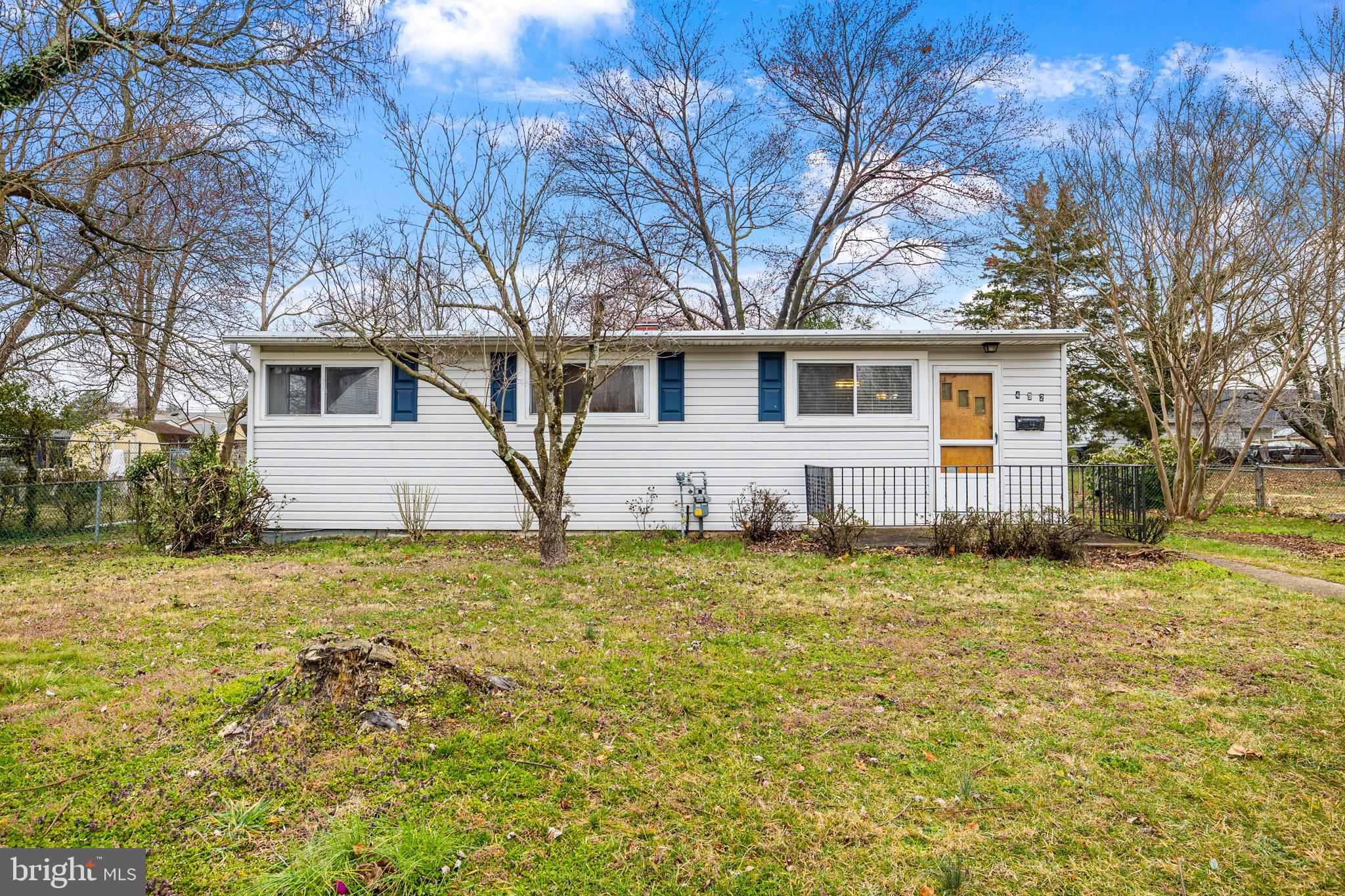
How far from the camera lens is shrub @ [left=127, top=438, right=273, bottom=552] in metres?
8.74

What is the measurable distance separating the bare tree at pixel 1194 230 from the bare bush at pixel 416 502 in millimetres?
11490

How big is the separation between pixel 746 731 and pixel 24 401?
13793 mm

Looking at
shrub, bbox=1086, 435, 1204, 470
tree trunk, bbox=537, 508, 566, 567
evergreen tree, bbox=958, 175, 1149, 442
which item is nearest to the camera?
tree trunk, bbox=537, 508, 566, 567

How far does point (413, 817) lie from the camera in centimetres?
247

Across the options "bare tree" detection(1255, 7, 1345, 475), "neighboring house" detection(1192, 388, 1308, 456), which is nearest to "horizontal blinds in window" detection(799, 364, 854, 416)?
"bare tree" detection(1255, 7, 1345, 475)

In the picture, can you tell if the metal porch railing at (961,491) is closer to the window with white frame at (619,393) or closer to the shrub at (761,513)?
the shrub at (761,513)

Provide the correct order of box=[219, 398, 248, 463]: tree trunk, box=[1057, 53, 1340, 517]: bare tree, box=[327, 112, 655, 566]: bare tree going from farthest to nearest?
box=[219, 398, 248, 463]: tree trunk, box=[1057, 53, 1340, 517]: bare tree, box=[327, 112, 655, 566]: bare tree

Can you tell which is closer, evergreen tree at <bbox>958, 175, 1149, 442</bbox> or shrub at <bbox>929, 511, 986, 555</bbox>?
shrub at <bbox>929, 511, 986, 555</bbox>

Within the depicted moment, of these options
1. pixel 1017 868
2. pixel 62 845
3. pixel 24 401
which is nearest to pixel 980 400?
pixel 1017 868

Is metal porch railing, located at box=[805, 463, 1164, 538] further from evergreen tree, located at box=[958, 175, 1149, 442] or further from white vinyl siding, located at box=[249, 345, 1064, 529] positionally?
evergreen tree, located at box=[958, 175, 1149, 442]

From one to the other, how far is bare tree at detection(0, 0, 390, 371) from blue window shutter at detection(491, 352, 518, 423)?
3299mm

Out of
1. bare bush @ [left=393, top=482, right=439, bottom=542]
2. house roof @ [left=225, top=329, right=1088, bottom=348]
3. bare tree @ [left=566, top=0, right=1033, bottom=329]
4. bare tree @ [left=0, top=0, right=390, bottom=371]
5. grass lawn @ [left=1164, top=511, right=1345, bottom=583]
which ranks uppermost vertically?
bare tree @ [left=566, top=0, right=1033, bottom=329]

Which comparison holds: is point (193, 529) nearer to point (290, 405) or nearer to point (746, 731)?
point (290, 405)
